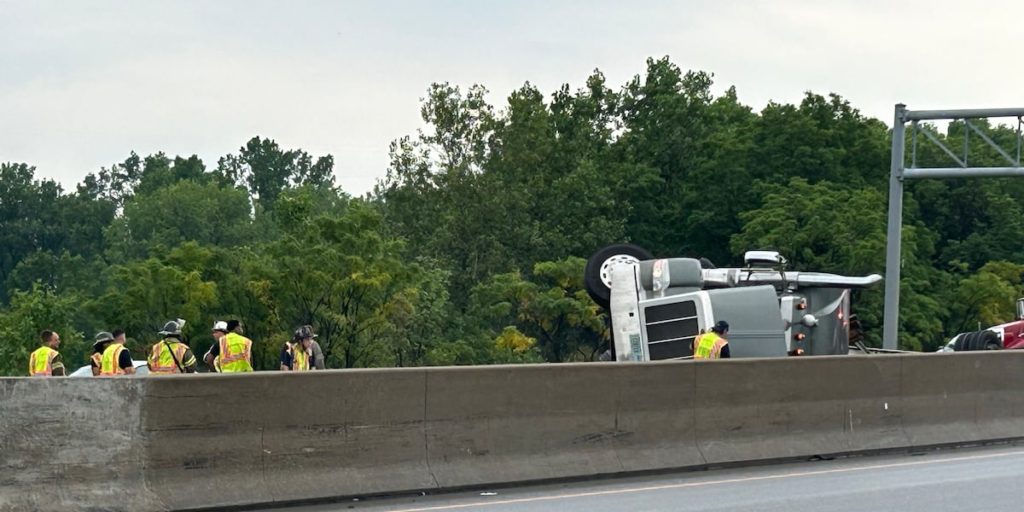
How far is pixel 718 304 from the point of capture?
63.7 ft

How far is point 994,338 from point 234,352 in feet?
52.0

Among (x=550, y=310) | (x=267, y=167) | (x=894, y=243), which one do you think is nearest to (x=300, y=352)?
(x=894, y=243)

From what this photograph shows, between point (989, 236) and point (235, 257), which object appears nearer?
point (235, 257)

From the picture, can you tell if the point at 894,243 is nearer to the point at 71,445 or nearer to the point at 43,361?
the point at 43,361

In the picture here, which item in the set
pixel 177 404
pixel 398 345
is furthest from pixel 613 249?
pixel 398 345

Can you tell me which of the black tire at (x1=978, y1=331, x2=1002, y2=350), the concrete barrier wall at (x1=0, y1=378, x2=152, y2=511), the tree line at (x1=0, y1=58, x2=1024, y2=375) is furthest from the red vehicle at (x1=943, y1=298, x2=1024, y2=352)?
A: the tree line at (x1=0, y1=58, x2=1024, y2=375)

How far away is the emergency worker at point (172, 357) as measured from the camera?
52.0 ft

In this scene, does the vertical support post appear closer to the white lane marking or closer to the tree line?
the white lane marking

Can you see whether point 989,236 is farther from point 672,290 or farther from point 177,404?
point 177,404

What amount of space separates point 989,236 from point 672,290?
52.9 metres

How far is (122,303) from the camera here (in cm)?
5981

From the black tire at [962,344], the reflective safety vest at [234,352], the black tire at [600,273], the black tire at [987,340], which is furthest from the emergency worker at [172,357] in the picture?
the black tire at [962,344]

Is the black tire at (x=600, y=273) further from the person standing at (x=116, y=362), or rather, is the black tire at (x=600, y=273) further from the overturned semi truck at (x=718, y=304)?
the person standing at (x=116, y=362)

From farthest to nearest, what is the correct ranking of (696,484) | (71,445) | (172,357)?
(172,357) < (696,484) < (71,445)
